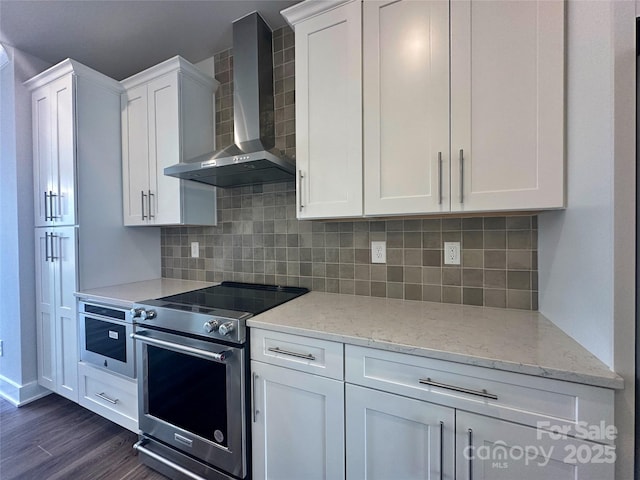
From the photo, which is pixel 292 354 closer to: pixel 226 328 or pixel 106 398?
pixel 226 328

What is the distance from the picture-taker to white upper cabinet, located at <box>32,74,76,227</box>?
1940 millimetres

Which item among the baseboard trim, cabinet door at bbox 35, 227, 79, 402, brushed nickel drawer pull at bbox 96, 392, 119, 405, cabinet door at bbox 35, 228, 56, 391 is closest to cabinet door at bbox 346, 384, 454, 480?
brushed nickel drawer pull at bbox 96, 392, 119, 405

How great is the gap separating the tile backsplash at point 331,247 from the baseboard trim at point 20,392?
1298mm

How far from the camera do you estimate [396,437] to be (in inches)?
38.4

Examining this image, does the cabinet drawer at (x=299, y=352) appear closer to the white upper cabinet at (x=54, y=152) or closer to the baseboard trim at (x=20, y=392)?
the white upper cabinet at (x=54, y=152)

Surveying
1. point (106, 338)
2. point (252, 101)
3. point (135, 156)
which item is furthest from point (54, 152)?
point (252, 101)

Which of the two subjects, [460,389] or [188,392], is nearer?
[460,389]

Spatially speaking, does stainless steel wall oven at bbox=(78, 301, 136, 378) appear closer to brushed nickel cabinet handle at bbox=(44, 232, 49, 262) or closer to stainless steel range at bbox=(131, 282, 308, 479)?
stainless steel range at bbox=(131, 282, 308, 479)

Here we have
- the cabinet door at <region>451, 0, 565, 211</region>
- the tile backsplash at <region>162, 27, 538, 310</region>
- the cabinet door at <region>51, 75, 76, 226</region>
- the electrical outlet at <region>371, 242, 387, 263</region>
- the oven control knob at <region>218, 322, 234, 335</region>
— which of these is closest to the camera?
the cabinet door at <region>451, 0, 565, 211</region>

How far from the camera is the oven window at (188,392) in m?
1.31

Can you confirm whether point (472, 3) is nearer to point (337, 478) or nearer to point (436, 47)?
point (436, 47)

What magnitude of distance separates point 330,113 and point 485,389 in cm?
135

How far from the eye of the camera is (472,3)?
3.61ft

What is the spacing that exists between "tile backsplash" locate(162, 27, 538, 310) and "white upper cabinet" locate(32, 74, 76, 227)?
75 cm
